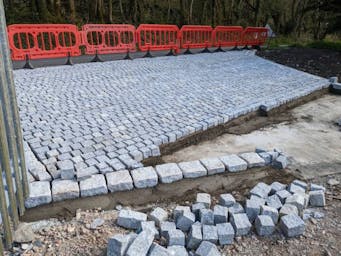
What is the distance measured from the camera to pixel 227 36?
49.1 ft

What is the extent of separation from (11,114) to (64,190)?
1.05 metres

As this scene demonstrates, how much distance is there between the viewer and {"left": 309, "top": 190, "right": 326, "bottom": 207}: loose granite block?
343 centimetres

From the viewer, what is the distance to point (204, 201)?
330cm

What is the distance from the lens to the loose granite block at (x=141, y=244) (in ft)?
8.02

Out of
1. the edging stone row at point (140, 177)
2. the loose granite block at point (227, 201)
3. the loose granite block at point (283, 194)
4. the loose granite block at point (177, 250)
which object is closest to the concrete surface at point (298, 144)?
the edging stone row at point (140, 177)

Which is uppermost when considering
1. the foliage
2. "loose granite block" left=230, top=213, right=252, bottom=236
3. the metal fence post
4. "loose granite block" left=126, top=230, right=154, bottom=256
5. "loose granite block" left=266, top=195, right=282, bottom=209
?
the foliage

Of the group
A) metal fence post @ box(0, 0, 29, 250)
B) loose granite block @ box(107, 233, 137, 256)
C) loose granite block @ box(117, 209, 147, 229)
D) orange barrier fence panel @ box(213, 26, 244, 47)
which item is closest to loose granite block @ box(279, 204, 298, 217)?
loose granite block @ box(117, 209, 147, 229)

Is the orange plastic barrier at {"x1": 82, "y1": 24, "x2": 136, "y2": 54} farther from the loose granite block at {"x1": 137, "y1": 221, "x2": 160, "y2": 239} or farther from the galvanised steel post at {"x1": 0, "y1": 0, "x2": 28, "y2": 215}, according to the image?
the loose granite block at {"x1": 137, "y1": 221, "x2": 160, "y2": 239}

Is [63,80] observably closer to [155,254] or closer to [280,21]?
[155,254]

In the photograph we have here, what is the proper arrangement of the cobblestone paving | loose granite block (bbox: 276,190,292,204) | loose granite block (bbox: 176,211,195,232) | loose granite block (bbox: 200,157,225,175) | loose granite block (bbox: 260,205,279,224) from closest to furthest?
loose granite block (bbox: 176,211,195,232)
loose granite block (bbox: 260,205,279,224)
loose granite block (bbox: 276,190,292,204)
loose granite block (bbox: 200,157,225,175)
the cobblestone paving

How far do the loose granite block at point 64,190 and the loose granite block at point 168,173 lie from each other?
3.23ft

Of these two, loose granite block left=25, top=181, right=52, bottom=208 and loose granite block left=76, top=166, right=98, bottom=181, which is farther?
loose granite block left=76, top=166, right=98, bottom=181

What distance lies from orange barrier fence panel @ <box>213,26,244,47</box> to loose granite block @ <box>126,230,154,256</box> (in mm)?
12892

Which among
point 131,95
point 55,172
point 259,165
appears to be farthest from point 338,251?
point 131,95
